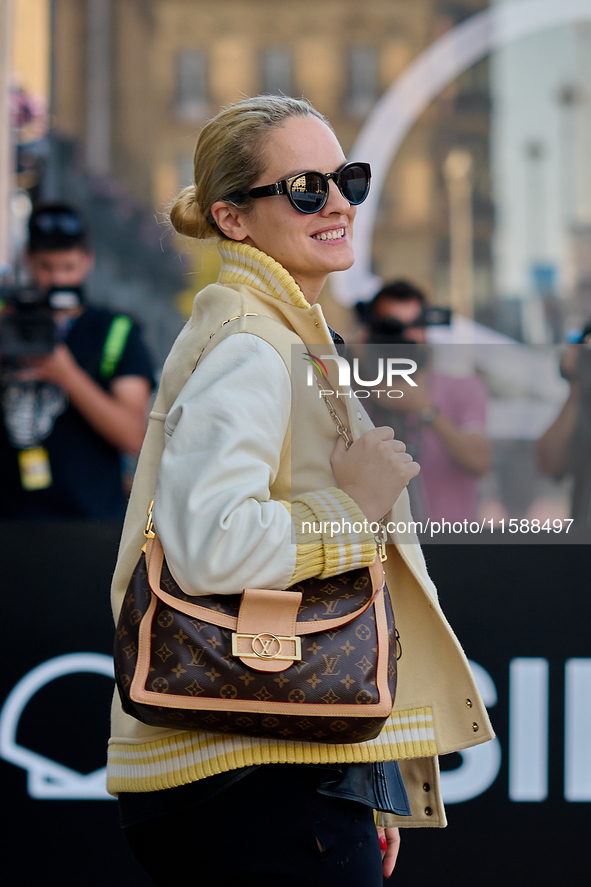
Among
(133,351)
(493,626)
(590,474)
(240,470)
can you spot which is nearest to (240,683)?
(240,470)

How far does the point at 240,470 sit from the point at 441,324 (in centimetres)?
229

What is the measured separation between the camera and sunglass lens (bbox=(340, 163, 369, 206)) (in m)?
1.29

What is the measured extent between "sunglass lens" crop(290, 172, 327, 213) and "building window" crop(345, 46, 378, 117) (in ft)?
18.5

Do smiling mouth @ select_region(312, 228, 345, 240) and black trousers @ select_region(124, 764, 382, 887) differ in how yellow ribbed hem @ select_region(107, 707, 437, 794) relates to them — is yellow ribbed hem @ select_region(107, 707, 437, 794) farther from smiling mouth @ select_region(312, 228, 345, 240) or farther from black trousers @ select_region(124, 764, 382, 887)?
smiling mouth @ select_region(312, 228, 345, 240)

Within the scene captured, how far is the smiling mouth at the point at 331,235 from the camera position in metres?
1.31

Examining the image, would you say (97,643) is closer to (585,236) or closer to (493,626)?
(493,626)

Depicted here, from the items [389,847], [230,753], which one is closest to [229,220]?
[230,753]

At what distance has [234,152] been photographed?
130 centimetres

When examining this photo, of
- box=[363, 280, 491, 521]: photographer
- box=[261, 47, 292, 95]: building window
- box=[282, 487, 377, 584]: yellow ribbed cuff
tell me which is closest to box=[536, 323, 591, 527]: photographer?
box=[363, 280, 491, 521]: photographer

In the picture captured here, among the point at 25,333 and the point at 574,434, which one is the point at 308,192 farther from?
the point at 25,333

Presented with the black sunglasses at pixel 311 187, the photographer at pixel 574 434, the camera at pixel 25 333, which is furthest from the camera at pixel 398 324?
the black sunglasses at pixel 311 187

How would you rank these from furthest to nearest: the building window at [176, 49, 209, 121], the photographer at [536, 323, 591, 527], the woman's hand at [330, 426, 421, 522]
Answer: the building window at [176, 49, 209, 121]
the photographer at [536, 323, 591, 527]
the woman's hand at [330, 426, 421, 522]

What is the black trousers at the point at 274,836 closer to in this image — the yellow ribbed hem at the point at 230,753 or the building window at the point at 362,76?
the yellow ribbed hem at the point at 230,753

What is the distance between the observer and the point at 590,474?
2.50 meters
